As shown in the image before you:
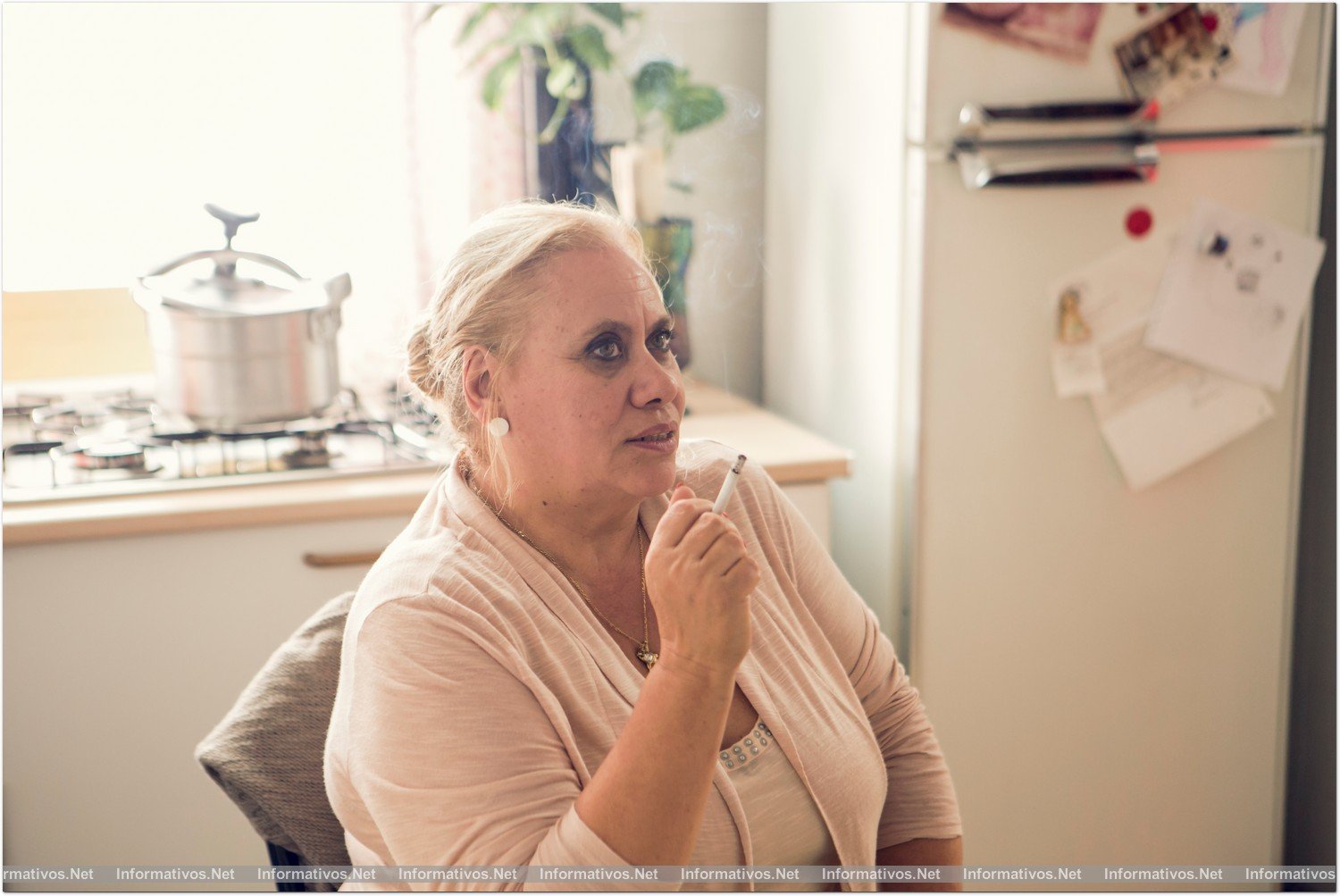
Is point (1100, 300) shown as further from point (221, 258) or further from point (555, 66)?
point (221, 258)

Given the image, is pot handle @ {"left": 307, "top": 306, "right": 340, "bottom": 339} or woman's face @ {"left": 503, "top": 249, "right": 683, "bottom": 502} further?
pot handle @ {"left": 307, "top": 306, "right": 340, "bottom": 339}

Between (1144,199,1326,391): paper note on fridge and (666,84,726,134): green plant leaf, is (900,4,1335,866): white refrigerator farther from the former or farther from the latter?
(666,84,726,134): green plant leaf

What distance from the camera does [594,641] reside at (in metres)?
1.06

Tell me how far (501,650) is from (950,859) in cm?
58

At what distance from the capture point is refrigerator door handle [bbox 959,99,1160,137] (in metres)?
1.73

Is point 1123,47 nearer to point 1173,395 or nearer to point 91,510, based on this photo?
point 1173,395

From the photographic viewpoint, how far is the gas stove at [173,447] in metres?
1.72

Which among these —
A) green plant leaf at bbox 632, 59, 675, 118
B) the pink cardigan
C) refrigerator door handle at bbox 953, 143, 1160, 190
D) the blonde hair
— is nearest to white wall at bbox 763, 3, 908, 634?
refrigerator door handle at bbox 953, 143, 1160, 190

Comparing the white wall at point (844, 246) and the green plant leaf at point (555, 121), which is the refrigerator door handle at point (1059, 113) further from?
the green plant leaf at point (555, 121)

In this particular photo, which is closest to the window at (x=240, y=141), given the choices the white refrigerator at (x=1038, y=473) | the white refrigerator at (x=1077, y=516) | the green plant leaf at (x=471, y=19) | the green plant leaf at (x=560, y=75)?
the green plant leaf at (x=471, y=19)

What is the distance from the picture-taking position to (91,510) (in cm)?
162

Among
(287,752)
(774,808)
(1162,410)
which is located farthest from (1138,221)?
(287,752)

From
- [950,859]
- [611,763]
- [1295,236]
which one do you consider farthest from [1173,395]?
[611,763]

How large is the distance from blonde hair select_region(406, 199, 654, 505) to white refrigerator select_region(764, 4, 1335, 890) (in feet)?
2.54
